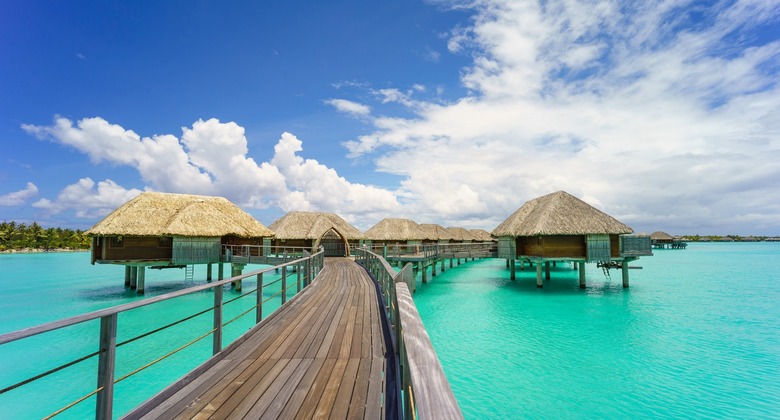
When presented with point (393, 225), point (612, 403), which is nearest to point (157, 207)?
point (393, 225)

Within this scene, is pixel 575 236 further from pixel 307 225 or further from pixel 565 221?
pixel 307 225

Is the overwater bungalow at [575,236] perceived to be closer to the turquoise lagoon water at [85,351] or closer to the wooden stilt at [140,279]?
the turquoise lagoon water at [85,351]

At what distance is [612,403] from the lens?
28.1ft

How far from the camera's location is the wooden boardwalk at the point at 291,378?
10.2 feet

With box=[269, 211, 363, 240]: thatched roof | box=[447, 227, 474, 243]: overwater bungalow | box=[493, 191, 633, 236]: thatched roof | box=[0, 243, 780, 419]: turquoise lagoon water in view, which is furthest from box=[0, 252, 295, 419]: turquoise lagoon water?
box=[447, 227, 474, 243]: overwater bungalow

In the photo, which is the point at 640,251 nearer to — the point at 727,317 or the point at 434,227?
the point at 727,317

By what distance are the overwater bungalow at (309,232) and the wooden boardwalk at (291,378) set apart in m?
26.4

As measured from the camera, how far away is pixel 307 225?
3494cm

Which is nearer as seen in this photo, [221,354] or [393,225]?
[221,354]

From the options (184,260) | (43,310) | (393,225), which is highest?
(393,225)

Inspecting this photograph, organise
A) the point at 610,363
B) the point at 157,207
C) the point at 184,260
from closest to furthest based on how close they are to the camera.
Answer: the point at 610,363, the point at 184,260, the point at 157,207

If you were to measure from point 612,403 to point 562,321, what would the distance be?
25.0 feet

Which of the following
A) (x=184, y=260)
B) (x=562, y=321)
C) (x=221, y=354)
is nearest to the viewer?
(x=221, y=354)

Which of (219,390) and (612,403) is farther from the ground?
(219,390)
